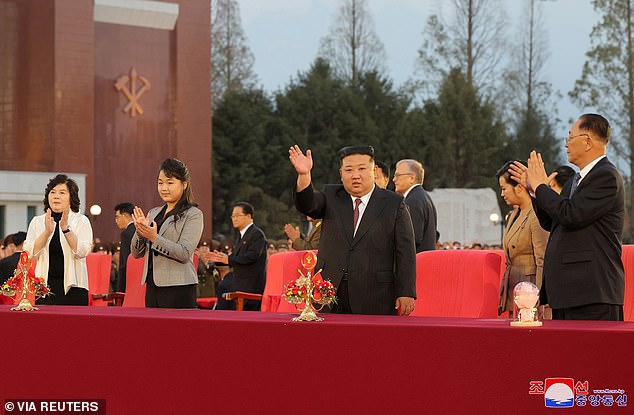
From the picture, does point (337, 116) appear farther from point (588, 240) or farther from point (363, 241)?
point (588, 240)

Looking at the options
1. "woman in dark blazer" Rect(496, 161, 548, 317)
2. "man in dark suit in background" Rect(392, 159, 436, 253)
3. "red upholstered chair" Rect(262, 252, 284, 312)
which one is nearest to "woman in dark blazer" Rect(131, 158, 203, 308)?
"red upholstered chair" Rect(262, 252, 284, 312)

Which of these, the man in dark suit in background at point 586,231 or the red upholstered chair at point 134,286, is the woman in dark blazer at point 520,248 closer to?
the man in dark suit in background at point 586,231

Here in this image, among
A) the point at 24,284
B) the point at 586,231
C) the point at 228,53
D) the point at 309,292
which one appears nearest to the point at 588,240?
the point at 586,231

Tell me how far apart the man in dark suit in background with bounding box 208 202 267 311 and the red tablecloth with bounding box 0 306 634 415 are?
14.7 ft

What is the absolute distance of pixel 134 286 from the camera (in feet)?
20.2

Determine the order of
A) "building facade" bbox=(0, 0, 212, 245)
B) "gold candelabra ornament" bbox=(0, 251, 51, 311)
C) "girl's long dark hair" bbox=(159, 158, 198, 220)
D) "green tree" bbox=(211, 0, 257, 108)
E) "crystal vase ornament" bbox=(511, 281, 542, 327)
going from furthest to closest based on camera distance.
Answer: "green tree" bbox=(211, 0, 257, 108) < "building facade" bbox=(0, 0, 212, 245) < "girl's long dark hair" bbox=(159, 158, 198, 220) < "gold candelabra ornament" bbox=(0, 251, 51, 311) < "crystal vase ornament" bbox=(511, 281, 542, 327)

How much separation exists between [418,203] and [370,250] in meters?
2.36

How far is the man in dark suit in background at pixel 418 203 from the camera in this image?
6.81 metres

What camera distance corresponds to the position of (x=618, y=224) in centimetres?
421

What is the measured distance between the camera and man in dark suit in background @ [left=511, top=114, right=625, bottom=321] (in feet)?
13.5

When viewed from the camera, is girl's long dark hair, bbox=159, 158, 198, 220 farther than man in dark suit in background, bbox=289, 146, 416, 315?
Yes

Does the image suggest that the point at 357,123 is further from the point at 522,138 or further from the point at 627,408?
the point at 627,408

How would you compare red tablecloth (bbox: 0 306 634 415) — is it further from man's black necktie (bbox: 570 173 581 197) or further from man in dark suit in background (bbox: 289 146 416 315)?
man's black necktie (bbox: 570 173 581 197)

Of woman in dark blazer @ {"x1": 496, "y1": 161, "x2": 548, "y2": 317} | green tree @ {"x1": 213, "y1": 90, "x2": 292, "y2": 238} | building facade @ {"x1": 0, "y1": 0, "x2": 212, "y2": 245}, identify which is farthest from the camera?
green tree @ {"x1": 213, "y1": 90, "x2": 292, "y2": 238}
